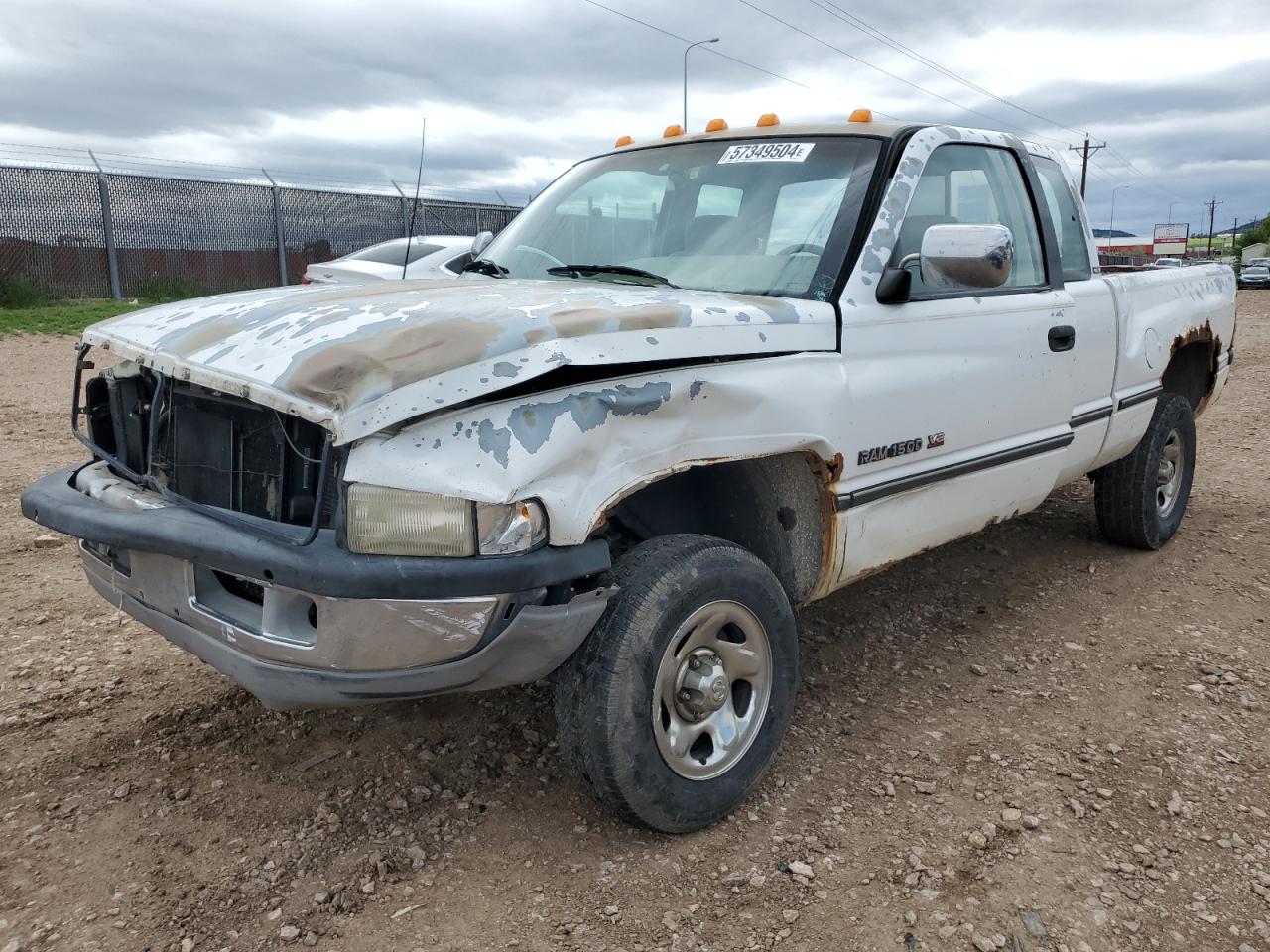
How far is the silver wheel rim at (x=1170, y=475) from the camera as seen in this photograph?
5.25m

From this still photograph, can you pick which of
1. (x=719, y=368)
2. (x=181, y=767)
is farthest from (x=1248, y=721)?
(x=181, y=767)

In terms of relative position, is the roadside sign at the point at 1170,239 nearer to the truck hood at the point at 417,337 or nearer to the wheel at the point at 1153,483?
the wheel at the point at 1153,483

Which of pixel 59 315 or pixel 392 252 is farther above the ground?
pixel 392 252

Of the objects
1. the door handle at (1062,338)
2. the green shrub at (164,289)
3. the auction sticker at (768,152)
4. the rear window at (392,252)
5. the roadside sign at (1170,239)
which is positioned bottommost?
the door handle at (1062,338)

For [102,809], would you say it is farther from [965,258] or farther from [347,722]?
[965,258]

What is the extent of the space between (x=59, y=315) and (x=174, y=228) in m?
3.67

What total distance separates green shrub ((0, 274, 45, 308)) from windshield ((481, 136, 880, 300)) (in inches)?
594

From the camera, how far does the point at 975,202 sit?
3838 mm

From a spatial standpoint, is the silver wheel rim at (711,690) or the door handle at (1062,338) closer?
the silver wheel rim at (711,690)

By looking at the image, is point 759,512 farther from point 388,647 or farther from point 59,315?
point 59,315

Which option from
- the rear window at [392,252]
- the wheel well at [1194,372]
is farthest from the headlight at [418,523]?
the rear window at [392,252]

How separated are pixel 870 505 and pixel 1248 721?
1.52 m

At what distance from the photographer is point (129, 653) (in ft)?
12.5

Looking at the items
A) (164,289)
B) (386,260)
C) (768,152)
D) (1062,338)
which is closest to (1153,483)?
(1062,338)
